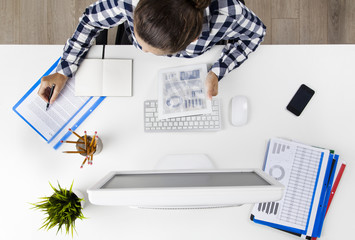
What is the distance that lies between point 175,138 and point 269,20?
3.69ft

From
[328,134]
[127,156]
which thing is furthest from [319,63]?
[127,156]

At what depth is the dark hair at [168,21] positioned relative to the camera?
611 millimetres

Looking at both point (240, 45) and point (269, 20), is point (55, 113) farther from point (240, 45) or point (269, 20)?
point (269, 20)

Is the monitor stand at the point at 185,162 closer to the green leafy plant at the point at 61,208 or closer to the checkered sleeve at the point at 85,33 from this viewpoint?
the green leafy plant at the point at 61,208

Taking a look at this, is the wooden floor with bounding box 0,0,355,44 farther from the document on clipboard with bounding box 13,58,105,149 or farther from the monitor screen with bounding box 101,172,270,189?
the monitor screen with bounding box 101,172,270,189

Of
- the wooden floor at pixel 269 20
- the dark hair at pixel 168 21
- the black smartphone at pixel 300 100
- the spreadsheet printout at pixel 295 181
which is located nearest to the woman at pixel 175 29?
the dark hair at pixel 168 21

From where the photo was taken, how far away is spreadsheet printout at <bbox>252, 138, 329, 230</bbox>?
3.07 feet

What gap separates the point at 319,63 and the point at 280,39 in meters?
0.75

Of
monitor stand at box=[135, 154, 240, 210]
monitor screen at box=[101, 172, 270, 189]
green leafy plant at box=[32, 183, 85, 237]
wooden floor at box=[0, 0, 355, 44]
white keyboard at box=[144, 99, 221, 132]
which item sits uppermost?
wooden floor at box=[0, 0, 355, 44]

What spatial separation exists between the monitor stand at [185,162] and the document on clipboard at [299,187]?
221 millimetres

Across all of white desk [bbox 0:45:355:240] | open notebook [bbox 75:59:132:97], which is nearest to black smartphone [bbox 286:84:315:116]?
white desk [bbox 0:45:355:240]

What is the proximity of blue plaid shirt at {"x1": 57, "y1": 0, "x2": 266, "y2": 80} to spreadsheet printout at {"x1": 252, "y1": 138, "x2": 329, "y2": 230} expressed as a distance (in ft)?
1.09

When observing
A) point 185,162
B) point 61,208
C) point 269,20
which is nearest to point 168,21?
point 185,162

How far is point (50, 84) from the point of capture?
0.93m
